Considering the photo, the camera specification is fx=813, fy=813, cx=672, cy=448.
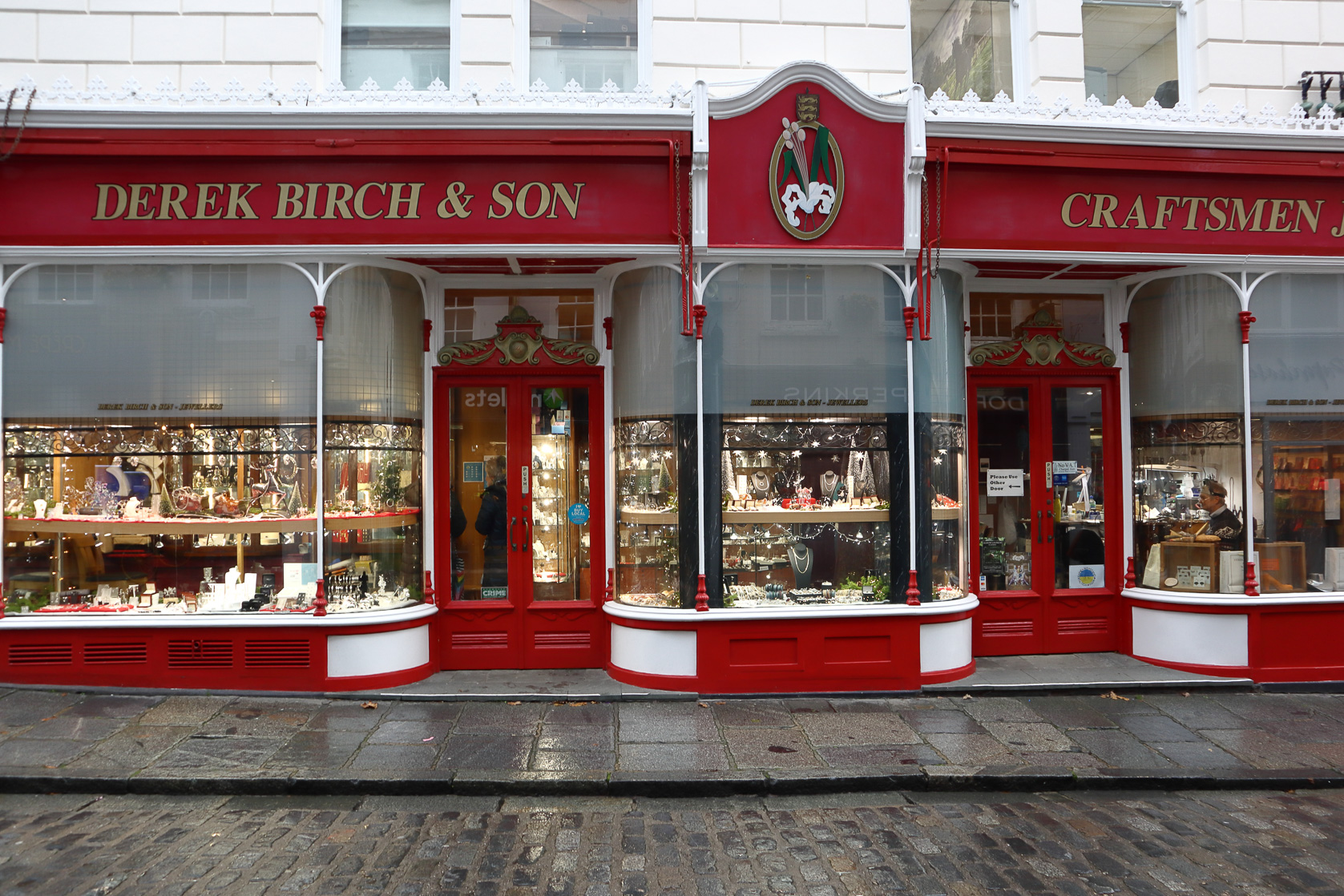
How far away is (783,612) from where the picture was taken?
308 inches

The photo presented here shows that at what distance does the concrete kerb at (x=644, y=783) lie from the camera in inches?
228

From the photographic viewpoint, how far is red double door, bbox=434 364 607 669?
848 cm

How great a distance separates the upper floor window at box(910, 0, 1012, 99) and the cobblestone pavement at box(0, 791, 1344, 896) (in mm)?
7191

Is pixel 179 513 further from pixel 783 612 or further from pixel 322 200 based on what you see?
pixel 783 612

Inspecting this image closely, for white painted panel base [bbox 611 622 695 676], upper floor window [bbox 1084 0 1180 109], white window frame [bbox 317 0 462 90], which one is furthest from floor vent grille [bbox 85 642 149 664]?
upper floor window [bbox 1084 0 1180 109]

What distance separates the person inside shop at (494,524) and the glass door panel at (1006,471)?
5280 millimetres

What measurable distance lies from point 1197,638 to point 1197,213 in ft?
14.2

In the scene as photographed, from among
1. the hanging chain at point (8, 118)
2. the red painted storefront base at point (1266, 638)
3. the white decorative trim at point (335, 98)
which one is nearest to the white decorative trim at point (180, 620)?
the hanging chain at point (8, 118)

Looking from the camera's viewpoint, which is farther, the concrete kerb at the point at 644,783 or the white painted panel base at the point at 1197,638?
the white painted panel base at the point at 1197,638

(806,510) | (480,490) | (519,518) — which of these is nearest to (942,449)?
(806,510)

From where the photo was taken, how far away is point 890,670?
7.88m

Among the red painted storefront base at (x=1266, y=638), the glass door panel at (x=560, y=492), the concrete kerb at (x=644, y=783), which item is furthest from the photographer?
the glass door panel at (x=560, y=492)

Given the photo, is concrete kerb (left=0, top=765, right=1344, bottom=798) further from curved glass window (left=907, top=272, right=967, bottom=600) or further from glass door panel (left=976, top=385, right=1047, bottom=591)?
glass door panel (left=976, top=385, right=1047, bottom=591)

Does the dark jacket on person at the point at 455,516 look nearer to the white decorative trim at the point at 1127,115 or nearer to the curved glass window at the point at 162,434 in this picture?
the curved glass window at the point at 162,434
